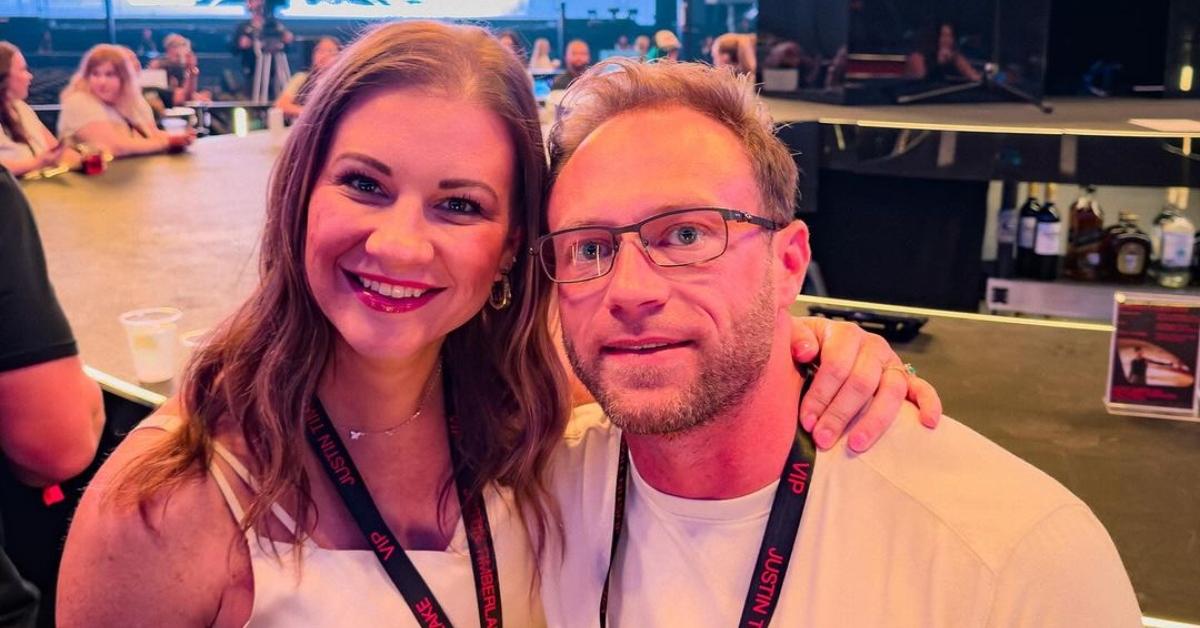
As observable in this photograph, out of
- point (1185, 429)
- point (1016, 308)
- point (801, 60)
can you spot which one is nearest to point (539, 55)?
point (801, 60)

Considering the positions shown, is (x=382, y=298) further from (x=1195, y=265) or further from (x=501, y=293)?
(x=1195, y=265)

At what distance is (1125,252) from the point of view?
432 centimetres

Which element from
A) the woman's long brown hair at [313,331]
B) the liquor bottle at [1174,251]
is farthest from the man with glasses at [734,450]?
the liquor bottle at [1174,251]

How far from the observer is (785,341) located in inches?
53.2

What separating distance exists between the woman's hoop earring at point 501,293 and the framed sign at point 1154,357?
1.14m

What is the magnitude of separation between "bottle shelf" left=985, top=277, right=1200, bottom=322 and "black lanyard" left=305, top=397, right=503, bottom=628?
11.7ft

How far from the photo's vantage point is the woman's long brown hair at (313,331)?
51.7 inches

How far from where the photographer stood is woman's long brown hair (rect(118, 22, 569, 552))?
4.31 feet

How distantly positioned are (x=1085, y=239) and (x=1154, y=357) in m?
2.79

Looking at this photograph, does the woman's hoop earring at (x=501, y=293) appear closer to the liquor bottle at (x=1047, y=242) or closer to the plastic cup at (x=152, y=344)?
the plastic cup at (x=152, y=344)

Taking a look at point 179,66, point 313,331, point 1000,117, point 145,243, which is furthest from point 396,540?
point 179,66

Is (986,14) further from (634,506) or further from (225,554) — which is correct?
(225,554)

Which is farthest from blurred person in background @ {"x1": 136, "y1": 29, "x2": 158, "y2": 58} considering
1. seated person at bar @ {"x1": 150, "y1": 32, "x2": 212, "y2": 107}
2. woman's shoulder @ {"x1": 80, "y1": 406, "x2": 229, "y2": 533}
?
woman's shoulder @ {"x1": 80, "y1": 406, "x2": 229, "y2": 533}

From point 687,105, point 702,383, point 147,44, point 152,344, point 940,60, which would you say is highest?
point 147,44
